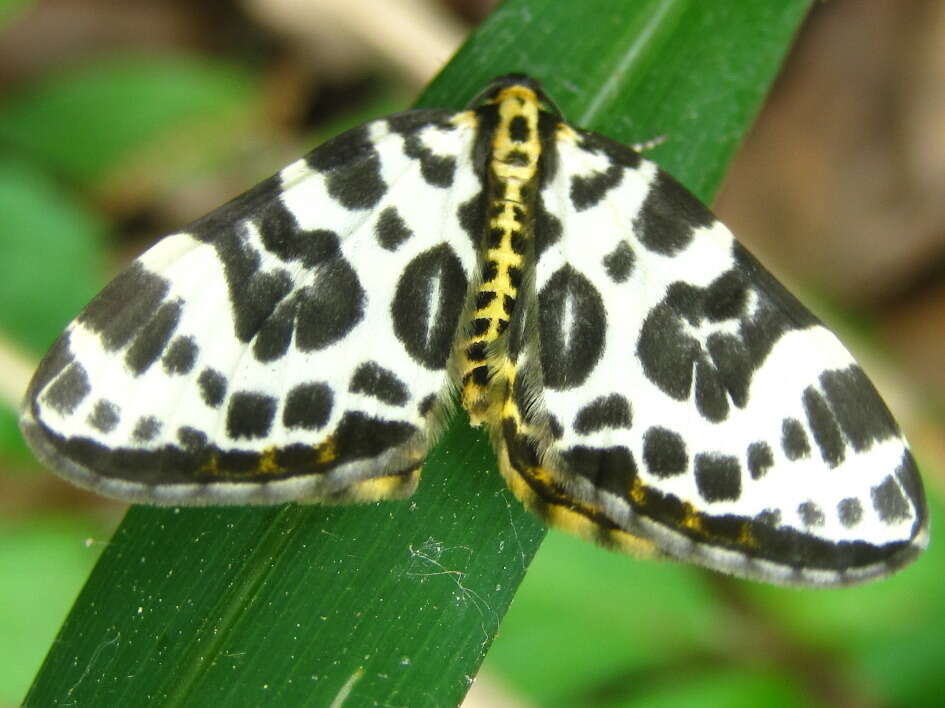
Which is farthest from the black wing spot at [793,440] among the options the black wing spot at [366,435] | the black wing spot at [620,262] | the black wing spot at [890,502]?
the black wing spot at [366,435]

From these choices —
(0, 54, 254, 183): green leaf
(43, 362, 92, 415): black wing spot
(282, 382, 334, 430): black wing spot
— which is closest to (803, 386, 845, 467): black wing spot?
(282, 382, 334, 430): black wing spot

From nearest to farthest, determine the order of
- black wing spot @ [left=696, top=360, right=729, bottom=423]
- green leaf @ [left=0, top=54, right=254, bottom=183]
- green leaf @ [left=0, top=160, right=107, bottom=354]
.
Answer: black wing spot @ [left=696, top=360, right=729, bottom=423]
green leaf @ [left=0, top=160, right=107, bottom=354]
green leaf @ [left=0, top=54, right=254, bottom=183]

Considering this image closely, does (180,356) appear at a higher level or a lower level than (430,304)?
lower

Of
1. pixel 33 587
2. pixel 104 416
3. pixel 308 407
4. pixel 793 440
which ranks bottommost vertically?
pixel 33 587

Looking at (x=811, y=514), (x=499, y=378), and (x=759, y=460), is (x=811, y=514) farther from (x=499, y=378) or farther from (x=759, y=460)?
(x=499, y=378)

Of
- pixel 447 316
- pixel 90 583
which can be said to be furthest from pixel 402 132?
pixel 90 583

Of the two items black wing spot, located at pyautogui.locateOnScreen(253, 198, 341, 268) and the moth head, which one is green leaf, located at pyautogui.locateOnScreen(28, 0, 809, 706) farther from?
the moth head

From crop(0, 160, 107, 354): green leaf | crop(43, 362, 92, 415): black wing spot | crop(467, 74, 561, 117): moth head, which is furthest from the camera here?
crop(0, 160, 107, 354): green leaf

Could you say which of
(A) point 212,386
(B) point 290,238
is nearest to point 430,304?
(B) point 290,238
